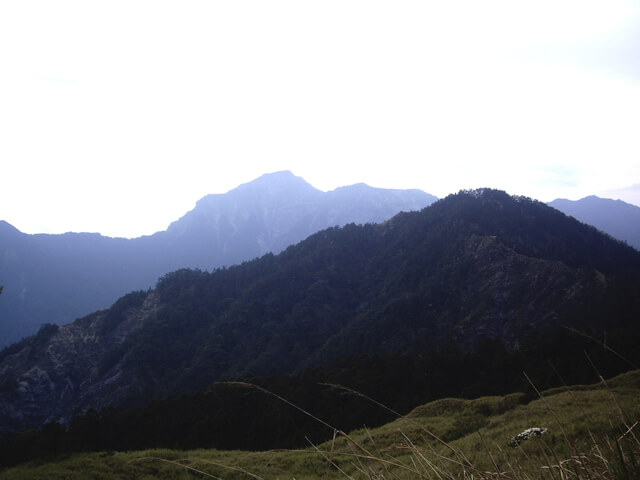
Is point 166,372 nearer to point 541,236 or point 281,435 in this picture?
point 281,435

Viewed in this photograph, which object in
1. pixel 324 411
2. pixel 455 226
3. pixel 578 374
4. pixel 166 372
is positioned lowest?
pixel 166 372

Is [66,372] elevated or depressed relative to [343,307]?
depressed

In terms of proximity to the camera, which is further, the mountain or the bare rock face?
the bare rock face

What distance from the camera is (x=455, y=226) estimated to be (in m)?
127

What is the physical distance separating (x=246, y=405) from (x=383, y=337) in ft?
202

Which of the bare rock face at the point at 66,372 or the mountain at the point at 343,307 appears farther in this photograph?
the bare rock face at the point at 66,372

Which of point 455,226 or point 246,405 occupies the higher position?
point 455,226

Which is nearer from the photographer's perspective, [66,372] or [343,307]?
[66,372]

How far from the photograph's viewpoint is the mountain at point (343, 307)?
275 ft

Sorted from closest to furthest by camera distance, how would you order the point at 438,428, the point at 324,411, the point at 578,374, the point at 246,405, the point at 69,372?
the point at 438,428 → the point at 578,374 → the point at 324,411 → the point at 246,405 → the point at 69,372

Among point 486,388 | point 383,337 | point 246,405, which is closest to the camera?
point 486,388

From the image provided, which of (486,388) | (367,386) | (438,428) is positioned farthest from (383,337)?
(438,428)

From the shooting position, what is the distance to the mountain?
275 ft

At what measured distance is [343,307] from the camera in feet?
417
